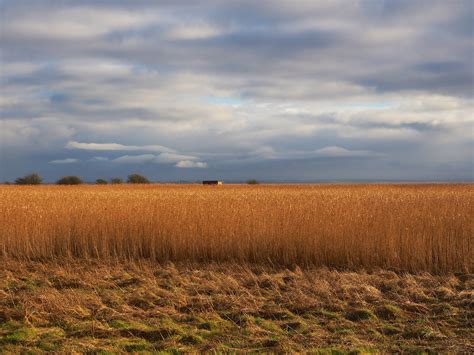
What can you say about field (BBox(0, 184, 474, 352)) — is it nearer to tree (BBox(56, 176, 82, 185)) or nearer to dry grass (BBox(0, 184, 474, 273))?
dry grass (BBox(0, 184, 474, 273))

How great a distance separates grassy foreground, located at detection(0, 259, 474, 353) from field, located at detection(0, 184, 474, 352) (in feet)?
0.08

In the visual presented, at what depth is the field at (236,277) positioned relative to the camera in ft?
20.0

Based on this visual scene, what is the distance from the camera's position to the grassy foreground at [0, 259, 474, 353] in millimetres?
5804

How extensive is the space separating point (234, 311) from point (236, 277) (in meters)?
A: 2.40

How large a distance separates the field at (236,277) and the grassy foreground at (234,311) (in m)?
0.02

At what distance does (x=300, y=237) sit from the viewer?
10.8 meters

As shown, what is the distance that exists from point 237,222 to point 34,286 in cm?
458

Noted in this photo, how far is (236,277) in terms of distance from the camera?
30.6 feet

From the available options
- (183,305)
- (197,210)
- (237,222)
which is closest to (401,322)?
(183,305)

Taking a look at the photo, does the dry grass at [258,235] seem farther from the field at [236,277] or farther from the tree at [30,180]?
the tree at [30,180]

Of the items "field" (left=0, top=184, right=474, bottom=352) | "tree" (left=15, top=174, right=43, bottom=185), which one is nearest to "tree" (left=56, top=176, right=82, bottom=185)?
"tree" (left=15, top=174, right=43, bottom=185)

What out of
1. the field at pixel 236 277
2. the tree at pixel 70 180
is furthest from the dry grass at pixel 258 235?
the tree at pixel 70 180

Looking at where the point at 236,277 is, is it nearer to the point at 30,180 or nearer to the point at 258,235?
the point at 258,235

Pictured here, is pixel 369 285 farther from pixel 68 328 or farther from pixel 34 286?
pixel 34 286
